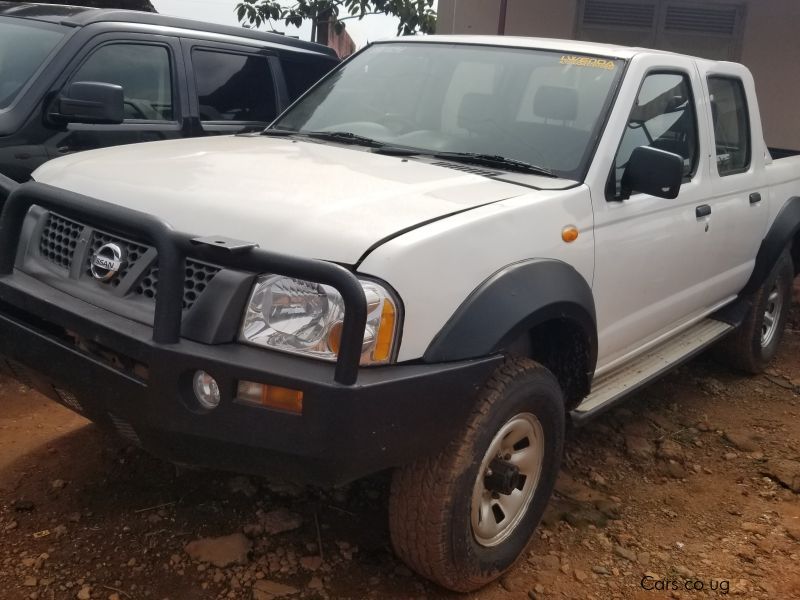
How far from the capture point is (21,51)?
4477mm

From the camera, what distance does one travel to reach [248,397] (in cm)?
220

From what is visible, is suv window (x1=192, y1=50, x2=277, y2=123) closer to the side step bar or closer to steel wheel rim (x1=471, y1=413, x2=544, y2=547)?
the side step bar

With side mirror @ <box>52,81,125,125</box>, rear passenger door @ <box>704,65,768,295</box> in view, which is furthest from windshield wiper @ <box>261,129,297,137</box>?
rear passenger door @ <box>704,65,768,295</box>

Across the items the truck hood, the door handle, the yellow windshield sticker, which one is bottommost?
the door handle

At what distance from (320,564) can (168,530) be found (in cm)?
58

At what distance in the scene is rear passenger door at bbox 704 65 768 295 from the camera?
401 centimetres

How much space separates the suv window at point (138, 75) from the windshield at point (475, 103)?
1277 millimetres

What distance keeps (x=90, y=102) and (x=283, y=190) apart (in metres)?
2.07

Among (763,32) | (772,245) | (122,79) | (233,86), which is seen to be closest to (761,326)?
(772,245)

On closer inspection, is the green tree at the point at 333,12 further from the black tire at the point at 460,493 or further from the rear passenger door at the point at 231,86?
the black tire at the point at 460,493

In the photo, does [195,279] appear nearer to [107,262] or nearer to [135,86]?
[107,262]

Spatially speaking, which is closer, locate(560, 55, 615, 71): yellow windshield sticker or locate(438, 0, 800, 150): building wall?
locate(560, 55, 615, 71): yellow windshield sticker

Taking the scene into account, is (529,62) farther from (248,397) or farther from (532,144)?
(248,397)

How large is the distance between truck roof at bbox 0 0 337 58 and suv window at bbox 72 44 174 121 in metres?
0.15
